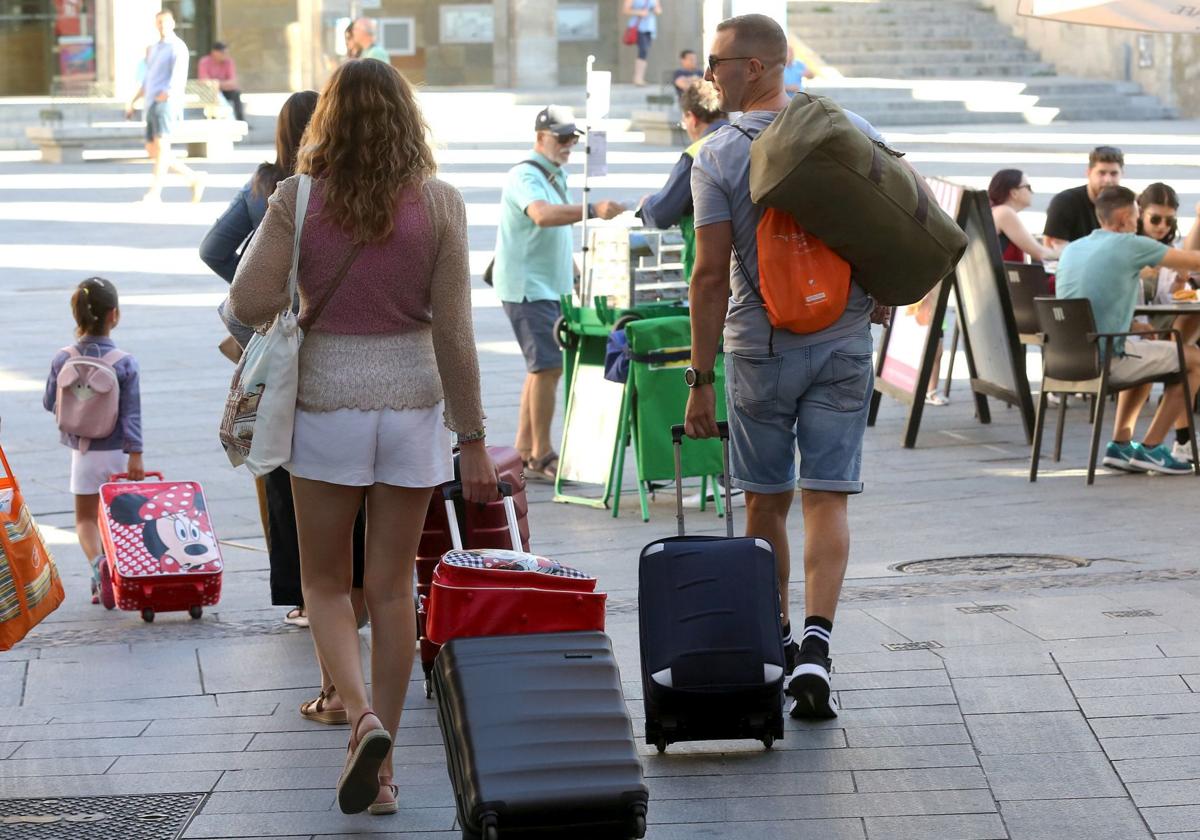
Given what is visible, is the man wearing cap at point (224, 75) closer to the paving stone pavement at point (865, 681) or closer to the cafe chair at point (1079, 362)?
the paving stone pavement at point (865, 681)

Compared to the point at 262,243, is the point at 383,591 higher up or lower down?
lower down

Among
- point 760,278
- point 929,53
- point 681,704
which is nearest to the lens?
point 681,704

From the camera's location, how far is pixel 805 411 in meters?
5.40

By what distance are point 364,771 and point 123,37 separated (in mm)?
31210

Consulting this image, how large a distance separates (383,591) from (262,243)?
88 cm

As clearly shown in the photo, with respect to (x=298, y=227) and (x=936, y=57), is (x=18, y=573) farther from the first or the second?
(x=936, y=57)

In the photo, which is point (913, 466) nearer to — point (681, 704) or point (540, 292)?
point (540, 292)

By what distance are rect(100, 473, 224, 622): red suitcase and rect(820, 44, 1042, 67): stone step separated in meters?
31.5

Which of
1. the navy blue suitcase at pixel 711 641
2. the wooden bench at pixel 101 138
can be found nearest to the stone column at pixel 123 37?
the wooden bench at pixel 101 138

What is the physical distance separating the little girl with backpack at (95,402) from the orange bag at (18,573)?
2495mm

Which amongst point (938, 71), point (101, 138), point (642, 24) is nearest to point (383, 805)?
point (101, 138)

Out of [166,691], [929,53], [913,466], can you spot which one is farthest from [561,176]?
[929,53]

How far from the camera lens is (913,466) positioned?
387 inches

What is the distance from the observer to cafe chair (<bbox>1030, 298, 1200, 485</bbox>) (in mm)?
9312
